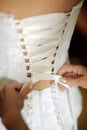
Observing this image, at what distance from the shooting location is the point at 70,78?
94 centimetres

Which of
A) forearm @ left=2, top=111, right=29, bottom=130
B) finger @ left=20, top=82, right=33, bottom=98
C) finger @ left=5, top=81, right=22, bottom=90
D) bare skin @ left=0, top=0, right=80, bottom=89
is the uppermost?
bare skin @ left=0, top=0, right=80, bottom=89

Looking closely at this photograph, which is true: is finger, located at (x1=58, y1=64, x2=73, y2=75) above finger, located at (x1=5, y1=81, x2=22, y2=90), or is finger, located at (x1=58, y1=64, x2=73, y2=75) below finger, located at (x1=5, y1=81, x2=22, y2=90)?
above

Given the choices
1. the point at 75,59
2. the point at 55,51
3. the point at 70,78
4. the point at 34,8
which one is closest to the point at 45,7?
the point at 34,8

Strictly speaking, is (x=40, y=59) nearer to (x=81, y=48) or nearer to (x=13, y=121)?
(x=13, y=121)

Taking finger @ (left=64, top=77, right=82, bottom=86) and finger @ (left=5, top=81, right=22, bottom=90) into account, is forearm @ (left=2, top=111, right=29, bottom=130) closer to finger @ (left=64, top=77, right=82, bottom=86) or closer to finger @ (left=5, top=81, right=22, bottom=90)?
finger @ (left=5, top=81, right=22, bottom=90)

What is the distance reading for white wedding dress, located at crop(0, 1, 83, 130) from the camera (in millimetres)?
783

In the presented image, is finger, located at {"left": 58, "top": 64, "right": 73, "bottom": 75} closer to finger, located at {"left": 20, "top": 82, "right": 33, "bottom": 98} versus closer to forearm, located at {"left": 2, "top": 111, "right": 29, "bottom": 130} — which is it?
finger, located at {"left": 20, "top": 82, "right": 33, "bottom": 98}

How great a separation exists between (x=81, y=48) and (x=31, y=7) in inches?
17.9

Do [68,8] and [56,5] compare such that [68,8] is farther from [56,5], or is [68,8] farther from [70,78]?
[70,78]

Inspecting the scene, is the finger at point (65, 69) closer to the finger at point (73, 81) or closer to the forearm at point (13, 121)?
the finger at point (73, 81)

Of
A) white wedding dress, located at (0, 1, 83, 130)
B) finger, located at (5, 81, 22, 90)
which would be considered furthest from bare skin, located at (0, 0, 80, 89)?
finger, located at (5, 81, 22, 90)

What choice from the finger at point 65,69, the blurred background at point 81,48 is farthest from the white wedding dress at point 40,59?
the blurred background at point 81,48

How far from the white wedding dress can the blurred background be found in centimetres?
14

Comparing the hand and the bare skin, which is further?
the hand
